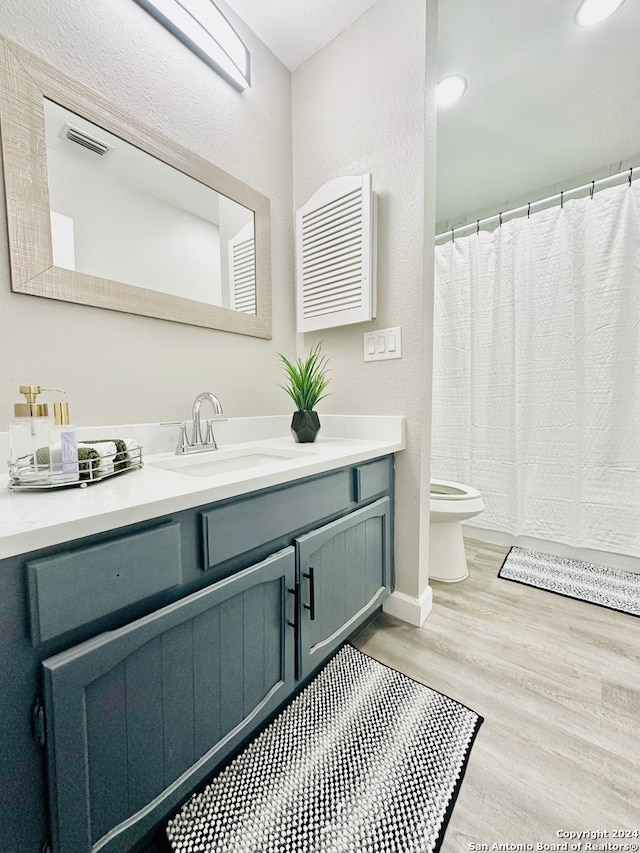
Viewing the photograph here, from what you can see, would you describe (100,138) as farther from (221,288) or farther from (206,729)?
(206,729)

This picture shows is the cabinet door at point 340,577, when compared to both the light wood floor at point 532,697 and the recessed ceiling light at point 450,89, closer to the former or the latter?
the light wood floor at point 532,697

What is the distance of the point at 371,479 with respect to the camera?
1.24 meters

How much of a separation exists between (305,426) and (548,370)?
1.54 meters

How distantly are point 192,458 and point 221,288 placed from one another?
2.27 feet

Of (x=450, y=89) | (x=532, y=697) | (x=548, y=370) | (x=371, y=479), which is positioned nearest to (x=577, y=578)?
(x=532, y=697)

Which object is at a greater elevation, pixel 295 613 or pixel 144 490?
pixel 144 490

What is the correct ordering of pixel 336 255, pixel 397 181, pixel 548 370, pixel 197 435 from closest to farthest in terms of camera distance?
pixel 197 435
pixel 397 181
pixel 336 255
pixel 548 370

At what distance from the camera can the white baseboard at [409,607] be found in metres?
1.41

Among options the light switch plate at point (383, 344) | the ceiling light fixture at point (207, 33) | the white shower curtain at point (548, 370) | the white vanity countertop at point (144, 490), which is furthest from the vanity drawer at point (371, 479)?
the ceiling light fixture at point (207, 33)

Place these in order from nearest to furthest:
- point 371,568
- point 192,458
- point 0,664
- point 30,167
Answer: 1. point 0,664
2. point 30,167
3. point 192,458
4. point 371,568

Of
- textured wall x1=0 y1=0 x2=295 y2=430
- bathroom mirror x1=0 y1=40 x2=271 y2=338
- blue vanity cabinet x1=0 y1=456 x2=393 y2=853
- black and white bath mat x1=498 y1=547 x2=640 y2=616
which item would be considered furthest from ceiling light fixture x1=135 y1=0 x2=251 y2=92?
black and white bath mat x1=498 y1=547 x2=640 y2=616

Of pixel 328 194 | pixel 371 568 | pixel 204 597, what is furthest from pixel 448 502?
pixel 328 194

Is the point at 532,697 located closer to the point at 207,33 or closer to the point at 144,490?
the point at 144,490

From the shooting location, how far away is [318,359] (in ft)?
5.47
